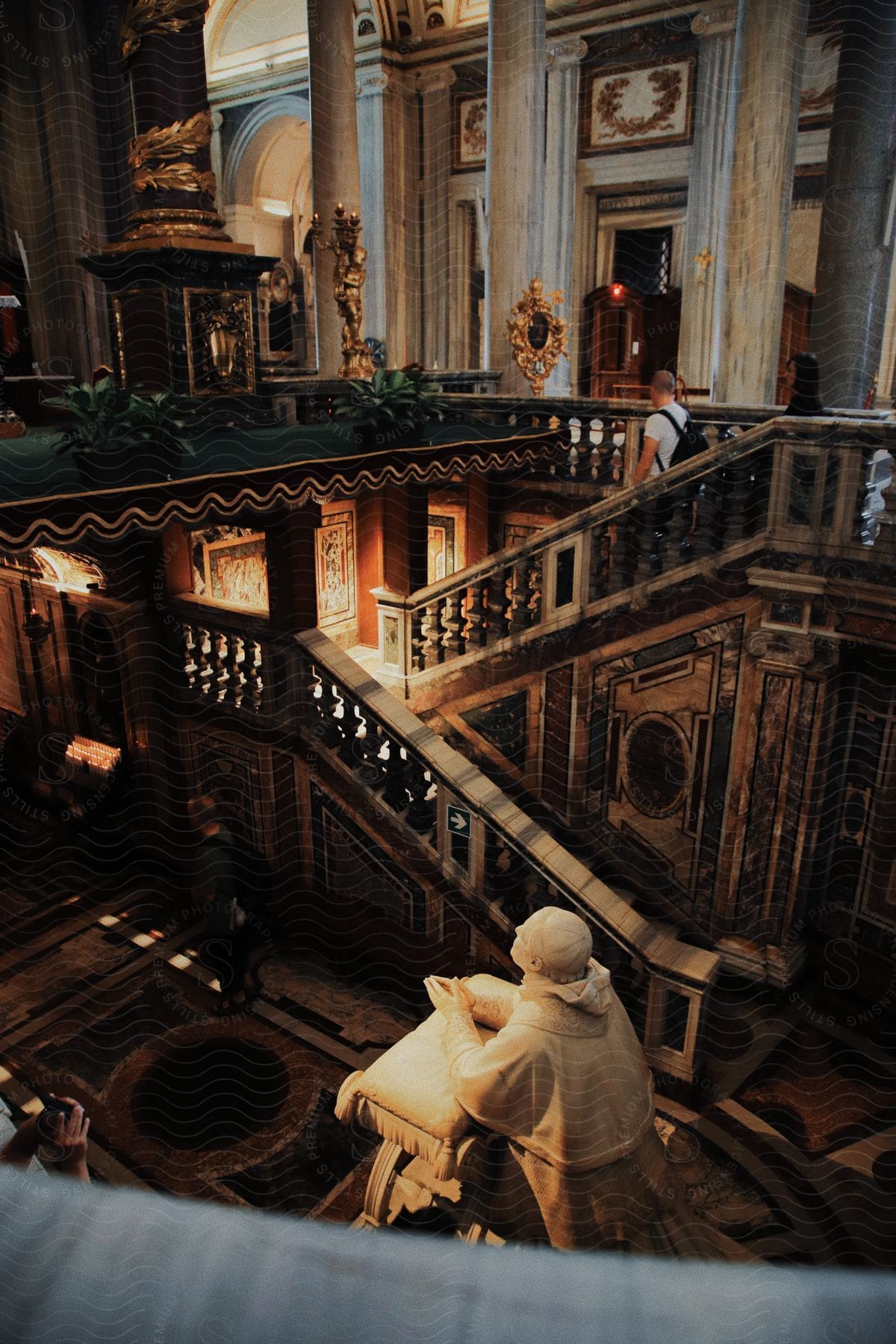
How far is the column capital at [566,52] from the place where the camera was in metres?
8.86

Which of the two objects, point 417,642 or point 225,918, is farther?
point 417,642

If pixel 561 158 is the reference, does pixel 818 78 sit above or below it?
above

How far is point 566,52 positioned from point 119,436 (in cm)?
804

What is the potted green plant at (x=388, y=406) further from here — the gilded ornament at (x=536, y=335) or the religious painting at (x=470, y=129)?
the religious painting at (x=470, y=129)

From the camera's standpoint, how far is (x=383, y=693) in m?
4.09

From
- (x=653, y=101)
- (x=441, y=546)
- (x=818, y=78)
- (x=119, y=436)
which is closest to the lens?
(x=119, y=436)

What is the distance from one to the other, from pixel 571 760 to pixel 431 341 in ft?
24.6

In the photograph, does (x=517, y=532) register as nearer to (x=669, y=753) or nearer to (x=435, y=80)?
(x=669, y=753)

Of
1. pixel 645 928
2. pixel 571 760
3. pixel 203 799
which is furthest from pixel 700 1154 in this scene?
pixel 203 799

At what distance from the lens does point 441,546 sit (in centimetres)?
603

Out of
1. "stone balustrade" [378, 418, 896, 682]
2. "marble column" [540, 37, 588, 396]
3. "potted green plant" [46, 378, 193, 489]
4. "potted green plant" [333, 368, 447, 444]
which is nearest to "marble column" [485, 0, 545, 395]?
"potted green plant" [333, 368, 447, 444]

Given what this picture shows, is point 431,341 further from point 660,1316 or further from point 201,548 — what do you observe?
point 660,1316

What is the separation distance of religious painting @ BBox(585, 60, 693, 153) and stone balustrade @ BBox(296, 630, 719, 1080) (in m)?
7.21

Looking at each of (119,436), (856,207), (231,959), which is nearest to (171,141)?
(119,436)
